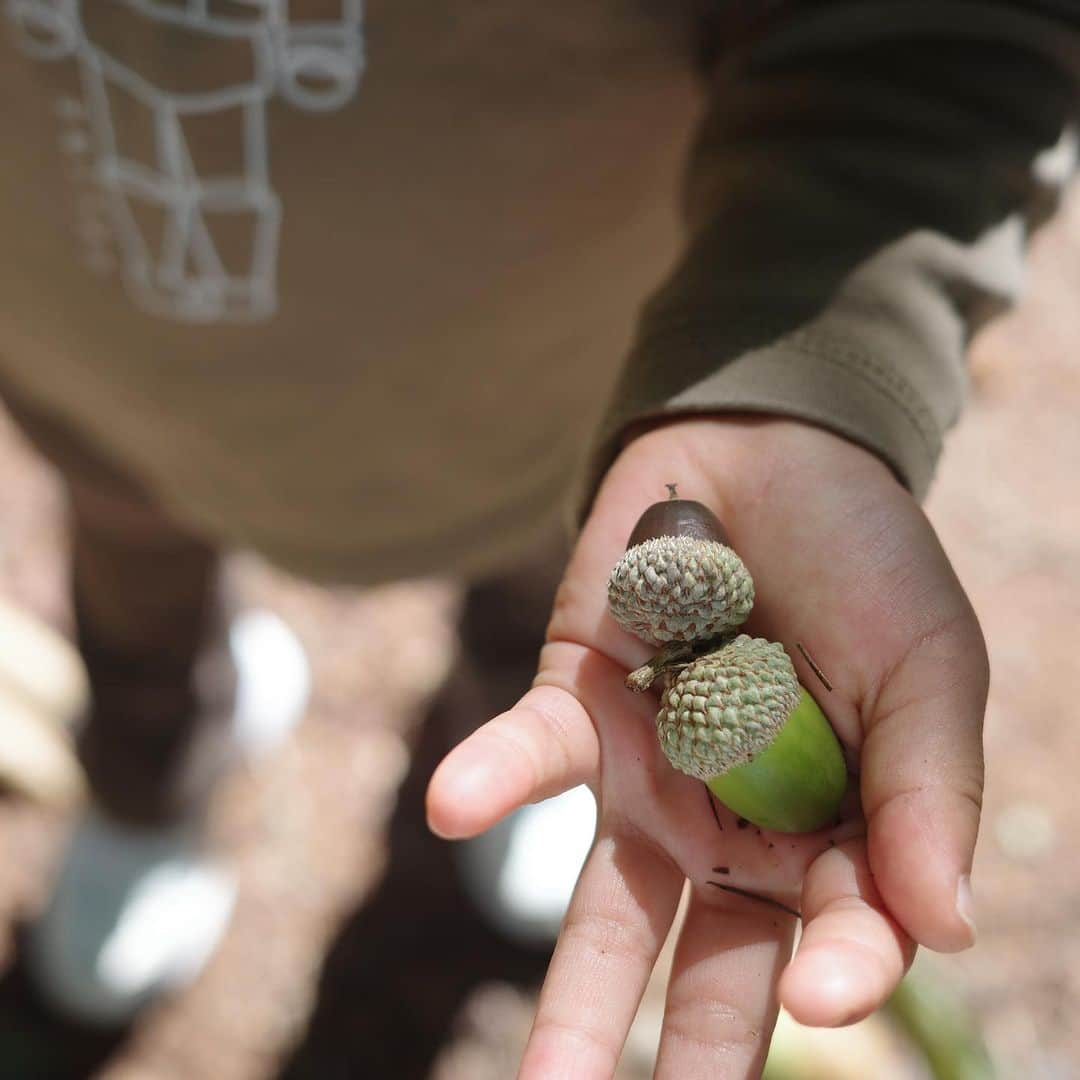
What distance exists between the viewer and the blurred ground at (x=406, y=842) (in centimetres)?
→ 247

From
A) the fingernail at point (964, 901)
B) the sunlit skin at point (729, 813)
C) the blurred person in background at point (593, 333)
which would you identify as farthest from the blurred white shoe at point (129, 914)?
the fingernail at point (964, 901)

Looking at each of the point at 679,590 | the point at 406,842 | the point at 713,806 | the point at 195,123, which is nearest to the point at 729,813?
the point at 713,806

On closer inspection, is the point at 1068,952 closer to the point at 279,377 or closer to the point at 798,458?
the point at 798,458

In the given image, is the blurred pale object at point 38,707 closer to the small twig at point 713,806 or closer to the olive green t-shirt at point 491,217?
the olive green t-shirt at point 491,217

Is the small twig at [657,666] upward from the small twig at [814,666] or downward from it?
downward

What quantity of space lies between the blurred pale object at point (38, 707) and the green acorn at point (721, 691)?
6.45ft

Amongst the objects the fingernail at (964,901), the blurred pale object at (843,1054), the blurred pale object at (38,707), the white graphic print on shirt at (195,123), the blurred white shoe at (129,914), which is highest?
the white graphic print on shirt at (195,123)

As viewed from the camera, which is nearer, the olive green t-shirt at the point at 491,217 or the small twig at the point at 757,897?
the small twig at the point at 757,897

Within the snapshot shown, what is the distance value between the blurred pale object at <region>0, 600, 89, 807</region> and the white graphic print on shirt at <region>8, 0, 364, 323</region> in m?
1.42

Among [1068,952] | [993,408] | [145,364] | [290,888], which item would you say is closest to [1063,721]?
[1068,952]

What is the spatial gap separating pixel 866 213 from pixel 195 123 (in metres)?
0.86

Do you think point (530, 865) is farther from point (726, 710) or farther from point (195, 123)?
point (195, 123)

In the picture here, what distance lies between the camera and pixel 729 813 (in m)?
1.21

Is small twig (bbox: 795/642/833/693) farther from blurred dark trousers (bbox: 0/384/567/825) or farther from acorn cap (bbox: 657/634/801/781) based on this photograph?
blurred dark trousers (bbox: 0/384/567/825)
